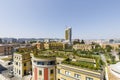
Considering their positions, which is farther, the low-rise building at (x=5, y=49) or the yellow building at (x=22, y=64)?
the low-rise building at (x=5, y=49)

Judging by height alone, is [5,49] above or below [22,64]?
above

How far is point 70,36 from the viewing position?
174500mm

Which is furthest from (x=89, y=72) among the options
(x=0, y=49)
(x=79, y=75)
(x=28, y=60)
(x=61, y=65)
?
(x=0, y=49)

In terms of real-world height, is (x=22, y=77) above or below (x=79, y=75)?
below

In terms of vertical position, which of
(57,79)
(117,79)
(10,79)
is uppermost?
(117,79)

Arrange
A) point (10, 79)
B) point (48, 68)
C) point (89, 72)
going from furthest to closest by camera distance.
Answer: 1. point (10, 79)
2. point (48, 68)
3. point (89, 72)

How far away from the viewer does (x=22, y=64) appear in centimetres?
4572

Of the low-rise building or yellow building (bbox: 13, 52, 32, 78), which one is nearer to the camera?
yellow building (bbox: 13, 52, 32, 78)

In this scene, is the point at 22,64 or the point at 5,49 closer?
the point at 22,64

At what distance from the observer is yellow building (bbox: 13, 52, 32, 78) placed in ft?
150

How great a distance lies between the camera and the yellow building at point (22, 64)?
150ft

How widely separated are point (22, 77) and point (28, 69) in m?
4.01

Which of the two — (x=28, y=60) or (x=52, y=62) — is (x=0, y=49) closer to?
(x=28, y=60)

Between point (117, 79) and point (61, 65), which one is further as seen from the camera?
point (61, 65)
